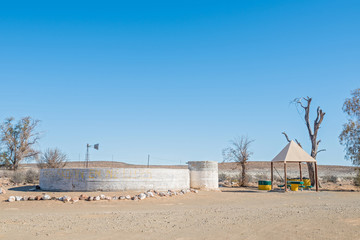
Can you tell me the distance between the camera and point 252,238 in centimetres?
821

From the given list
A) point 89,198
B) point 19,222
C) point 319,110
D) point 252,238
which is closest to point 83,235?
point 19,222

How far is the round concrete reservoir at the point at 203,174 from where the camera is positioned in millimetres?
22969

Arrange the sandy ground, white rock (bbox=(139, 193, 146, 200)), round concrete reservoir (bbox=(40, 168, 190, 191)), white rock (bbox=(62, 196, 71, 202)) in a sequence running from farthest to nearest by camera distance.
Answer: round concrete reservoir (bbox=(40, 168, 190, 191)) < white rock (bbox=(139, 193, 146, 200)) < white rock (bbox=(62, 196, 71, 202)) < the sandy ground

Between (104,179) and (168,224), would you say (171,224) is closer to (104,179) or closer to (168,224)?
(168,224)

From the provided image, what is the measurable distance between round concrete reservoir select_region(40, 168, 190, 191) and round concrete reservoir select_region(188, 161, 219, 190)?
10.7 ft

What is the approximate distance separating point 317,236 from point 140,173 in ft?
40.2

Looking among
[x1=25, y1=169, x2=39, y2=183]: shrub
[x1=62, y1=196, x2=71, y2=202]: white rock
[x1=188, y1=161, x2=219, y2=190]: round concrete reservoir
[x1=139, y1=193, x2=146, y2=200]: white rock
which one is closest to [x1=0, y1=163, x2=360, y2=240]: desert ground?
[x1=62, y1=196, x2=71, y2=202]: white rock

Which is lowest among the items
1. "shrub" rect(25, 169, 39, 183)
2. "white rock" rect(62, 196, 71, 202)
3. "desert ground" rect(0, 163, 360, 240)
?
"desert ground" rect(0, 163, 360, 240)

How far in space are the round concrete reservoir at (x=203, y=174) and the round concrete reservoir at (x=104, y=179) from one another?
3265 millimetres

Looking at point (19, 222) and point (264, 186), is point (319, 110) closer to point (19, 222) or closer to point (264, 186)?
point (264, 186)

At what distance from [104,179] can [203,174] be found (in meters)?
7.48

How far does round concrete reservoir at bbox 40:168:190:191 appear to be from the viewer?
60.2ft

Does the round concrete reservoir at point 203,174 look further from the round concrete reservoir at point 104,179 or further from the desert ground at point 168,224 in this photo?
the desert ground at point 168,224

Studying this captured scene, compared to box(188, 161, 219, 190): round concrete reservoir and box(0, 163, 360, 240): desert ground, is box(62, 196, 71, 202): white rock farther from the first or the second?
box(188, 161, 219, 190): round concrete reservoir
